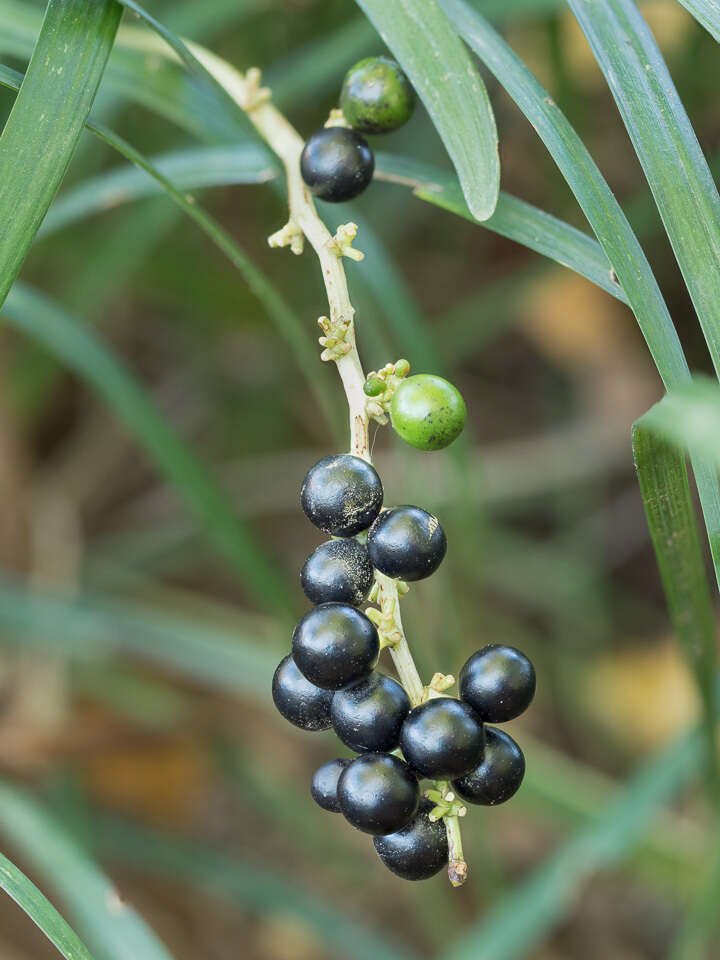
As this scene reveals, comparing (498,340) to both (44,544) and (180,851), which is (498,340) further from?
(180,851)

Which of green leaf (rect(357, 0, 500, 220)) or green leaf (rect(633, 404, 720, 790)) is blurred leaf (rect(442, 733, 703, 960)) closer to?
green leaf (rect(633, 404, 720, 790))

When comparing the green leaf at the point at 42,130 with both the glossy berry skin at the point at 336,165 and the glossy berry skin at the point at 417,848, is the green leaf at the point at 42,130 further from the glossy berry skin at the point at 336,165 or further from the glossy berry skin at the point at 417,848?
the glossy berry skin at the point at 417,848

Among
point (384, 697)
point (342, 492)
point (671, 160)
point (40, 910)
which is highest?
point (671, 160)

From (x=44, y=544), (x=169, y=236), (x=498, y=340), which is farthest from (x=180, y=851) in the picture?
(x=498, y=340)

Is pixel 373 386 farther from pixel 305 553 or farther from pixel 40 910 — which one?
A: pixel 305 553

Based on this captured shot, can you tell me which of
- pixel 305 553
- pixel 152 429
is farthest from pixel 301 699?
pixel 305 553

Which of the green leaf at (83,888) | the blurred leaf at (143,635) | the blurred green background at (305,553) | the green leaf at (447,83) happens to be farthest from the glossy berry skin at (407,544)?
the blurred leaf at (143,635)
